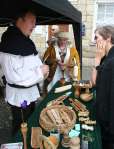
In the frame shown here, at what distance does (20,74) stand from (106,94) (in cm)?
73

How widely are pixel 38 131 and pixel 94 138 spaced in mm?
372

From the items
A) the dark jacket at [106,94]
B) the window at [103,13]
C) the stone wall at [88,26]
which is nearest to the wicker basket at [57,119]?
the dark jacket at [106,94]

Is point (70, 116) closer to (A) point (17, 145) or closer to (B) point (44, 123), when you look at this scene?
(B) point (44, 123)

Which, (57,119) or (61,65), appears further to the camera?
(61,65)

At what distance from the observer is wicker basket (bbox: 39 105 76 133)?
7.41ft

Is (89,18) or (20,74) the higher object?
(89,18)

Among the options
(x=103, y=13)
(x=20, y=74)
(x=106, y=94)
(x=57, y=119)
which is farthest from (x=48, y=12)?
(x=103, y=13)

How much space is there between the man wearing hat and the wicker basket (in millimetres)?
1616

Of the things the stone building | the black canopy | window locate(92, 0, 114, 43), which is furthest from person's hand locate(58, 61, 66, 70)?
window locate(92, 0, 114, 43)

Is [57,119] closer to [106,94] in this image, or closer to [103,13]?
[106,94]

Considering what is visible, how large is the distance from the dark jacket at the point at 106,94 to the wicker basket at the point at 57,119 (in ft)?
0.70

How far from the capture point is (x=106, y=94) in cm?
241

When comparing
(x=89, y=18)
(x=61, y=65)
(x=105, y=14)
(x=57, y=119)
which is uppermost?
(x=105, y=14)

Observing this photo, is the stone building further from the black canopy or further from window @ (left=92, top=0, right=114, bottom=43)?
the black canopy
